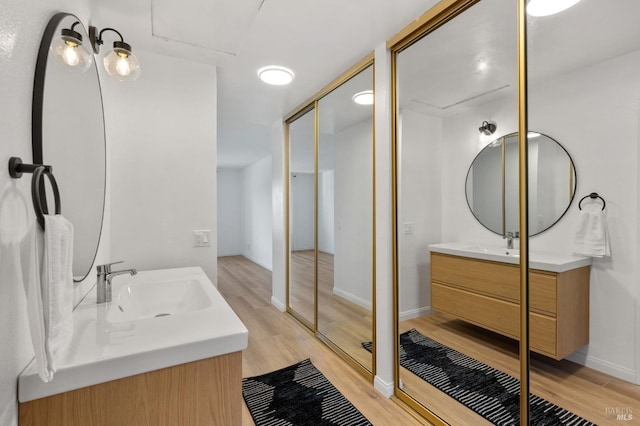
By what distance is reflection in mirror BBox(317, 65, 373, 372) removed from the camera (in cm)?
244

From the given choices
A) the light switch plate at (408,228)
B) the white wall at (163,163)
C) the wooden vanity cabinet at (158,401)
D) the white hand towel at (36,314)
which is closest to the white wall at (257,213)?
the white wall at (163,163)

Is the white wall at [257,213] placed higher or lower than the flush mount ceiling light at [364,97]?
lower

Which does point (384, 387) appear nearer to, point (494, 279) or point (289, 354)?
point (289, 354)

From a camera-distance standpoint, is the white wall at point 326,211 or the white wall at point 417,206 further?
the white wall at point 326,211

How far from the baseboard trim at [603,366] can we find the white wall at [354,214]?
4.21 feet

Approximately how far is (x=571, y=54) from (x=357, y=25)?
1.15 m

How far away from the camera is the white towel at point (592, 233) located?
1.21 m

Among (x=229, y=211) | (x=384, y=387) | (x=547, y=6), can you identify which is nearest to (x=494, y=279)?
(x=384, y=387)

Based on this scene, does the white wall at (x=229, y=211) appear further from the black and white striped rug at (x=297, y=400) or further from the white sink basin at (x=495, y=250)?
the white sink basin at (x=495, y=250)

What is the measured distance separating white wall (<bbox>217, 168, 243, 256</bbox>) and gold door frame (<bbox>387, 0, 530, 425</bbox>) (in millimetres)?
6817

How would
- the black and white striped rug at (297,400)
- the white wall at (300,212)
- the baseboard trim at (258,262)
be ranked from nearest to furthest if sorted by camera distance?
the black and white striped rug at (297,400) < the white wall at (300,212) < the baseboard trim at (258,262)

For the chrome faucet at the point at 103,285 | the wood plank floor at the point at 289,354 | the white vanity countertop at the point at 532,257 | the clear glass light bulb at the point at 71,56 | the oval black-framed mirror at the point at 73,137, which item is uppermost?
the clear glass light bulb at the point at 71,56

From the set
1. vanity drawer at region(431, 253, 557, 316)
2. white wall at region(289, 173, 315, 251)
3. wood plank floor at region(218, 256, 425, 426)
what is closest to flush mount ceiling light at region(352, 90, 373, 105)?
white wall at region(289, 173, 315, 251)

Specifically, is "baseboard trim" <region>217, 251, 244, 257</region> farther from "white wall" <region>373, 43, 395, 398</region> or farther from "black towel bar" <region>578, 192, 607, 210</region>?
"black towel bar" <region>578, 192, 607, 210</region>
